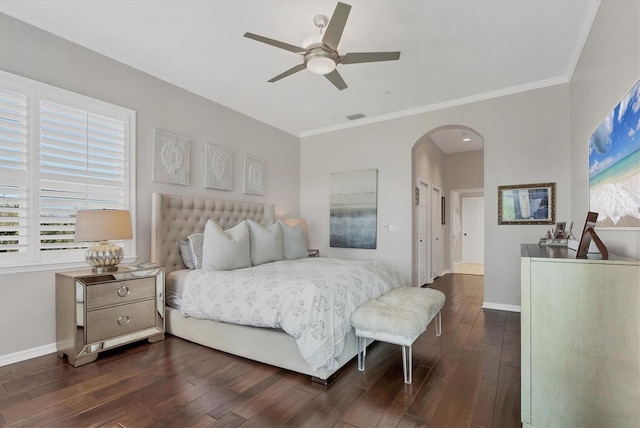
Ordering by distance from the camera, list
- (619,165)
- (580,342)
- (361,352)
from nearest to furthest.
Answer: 1. (580,342)
2. (619,165)
3. (361,352)

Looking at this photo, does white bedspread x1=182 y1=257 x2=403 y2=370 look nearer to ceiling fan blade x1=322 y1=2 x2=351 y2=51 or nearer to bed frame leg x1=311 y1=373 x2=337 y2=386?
bed frame leg x1=311 y1=373 x2=337 y2=386

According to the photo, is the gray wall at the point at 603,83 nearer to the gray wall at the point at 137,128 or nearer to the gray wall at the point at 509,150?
the gray wall at the point at 509,150

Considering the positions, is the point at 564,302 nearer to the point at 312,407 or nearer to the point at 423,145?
the point at 312,407

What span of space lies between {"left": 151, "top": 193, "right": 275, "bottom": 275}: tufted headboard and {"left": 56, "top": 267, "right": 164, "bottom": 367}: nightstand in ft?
1.68

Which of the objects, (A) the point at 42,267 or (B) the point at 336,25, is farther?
(A) the point at 42,267

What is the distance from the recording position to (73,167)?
2938 millimetres

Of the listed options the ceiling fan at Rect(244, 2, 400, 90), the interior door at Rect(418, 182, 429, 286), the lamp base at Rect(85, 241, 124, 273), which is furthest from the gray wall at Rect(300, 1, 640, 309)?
the lamp base at Rect(85, 241, 124, 273)

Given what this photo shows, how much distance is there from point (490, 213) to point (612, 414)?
315 cm

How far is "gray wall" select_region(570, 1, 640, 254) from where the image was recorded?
5.89ft

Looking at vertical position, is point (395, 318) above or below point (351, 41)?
below

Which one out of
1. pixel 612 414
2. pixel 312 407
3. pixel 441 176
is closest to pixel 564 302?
pixel 612 414

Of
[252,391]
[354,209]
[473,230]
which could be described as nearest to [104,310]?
[252,391]

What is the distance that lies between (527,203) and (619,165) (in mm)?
2296

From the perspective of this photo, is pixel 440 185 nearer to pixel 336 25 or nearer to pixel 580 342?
pixel 336 25
